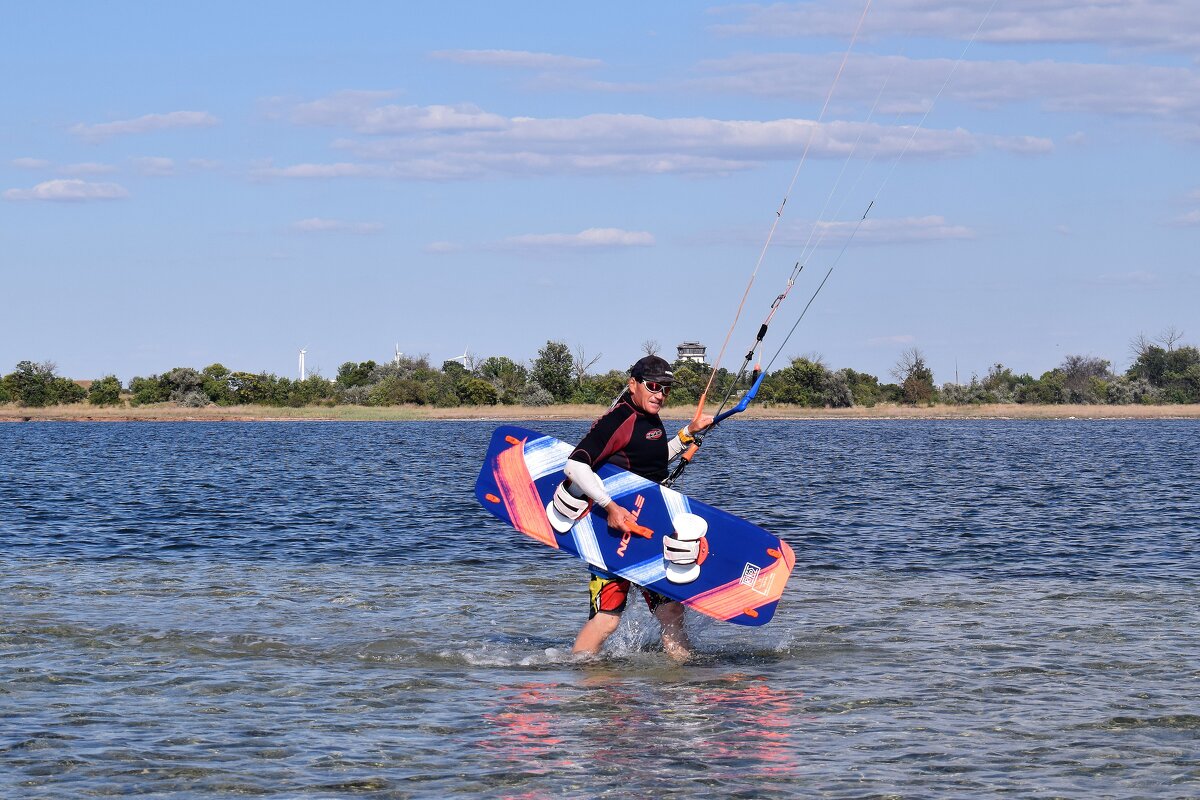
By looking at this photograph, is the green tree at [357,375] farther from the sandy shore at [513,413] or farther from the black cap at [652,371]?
the black cap at [652,371]

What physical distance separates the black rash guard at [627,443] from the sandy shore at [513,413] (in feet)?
274

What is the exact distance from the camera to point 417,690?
29.4 feet

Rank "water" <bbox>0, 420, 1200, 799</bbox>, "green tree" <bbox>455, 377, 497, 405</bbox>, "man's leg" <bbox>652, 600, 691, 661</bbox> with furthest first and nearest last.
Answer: "green tree" <bbox>455, 377, 497, 405</bbox> < "man's leg" <bbox>652, 600, 691, 661</bbox> < "water" <bbox>0, 420, 1200, 799</bbox>

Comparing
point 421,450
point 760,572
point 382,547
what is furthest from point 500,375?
point 760,572

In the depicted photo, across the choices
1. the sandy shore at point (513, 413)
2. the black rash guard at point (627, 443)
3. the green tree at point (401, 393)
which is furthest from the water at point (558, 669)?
the green tree at point (401, 393)

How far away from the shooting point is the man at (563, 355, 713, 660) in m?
9.05

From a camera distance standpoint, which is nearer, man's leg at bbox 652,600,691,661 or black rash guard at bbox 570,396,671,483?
black rash guard at bbox 570,396,671,483

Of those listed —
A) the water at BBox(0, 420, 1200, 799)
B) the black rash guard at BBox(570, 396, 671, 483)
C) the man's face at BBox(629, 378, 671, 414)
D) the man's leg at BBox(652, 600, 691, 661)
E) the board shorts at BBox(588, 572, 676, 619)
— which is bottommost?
the water at BBox(0, 420, 1200, 799)

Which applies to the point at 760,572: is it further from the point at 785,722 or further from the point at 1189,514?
the point at 1189,514

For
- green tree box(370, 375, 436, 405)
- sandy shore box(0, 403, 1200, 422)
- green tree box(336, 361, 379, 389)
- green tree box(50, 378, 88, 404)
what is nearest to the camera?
sandy shore box(0, 403, 1200, 422)

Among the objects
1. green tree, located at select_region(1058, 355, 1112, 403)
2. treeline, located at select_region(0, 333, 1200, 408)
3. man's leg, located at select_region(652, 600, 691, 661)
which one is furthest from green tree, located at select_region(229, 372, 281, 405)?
man's leg, located at select_region(652, 600, 691, 661)

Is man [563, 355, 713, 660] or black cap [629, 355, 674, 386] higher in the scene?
black cap [629, 355, 674, 386]

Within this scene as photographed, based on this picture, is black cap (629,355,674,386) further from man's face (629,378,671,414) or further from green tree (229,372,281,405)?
green tree (229,372,281,405)

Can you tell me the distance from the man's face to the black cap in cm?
4
